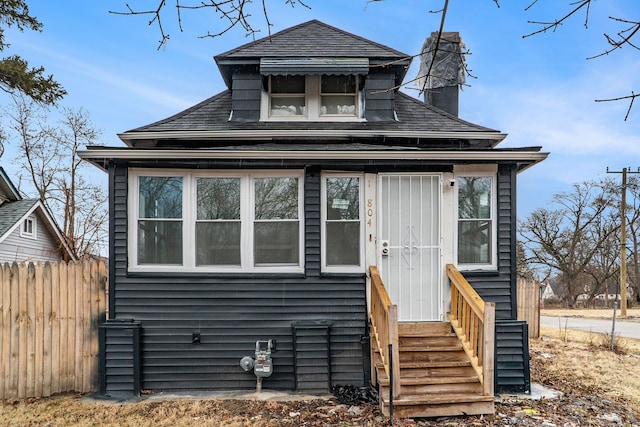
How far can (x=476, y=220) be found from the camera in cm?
624

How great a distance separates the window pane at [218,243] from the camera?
614 cm

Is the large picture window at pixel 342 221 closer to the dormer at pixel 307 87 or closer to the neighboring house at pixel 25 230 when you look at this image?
the dormer at pixel 307 87

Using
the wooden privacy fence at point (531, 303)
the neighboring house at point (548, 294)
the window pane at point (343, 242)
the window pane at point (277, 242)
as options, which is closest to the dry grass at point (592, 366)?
the wooden privacy fence at point (531, 303)

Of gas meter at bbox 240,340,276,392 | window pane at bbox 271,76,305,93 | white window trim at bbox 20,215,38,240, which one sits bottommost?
gas meter at bbox 240,340,276,392

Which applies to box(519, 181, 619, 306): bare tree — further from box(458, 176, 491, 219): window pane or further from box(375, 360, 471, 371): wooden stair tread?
box(375, 360, 471, 371): wooden stair tread

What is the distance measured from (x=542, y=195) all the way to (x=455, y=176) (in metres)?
30.7

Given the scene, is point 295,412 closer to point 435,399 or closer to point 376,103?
point 435,399

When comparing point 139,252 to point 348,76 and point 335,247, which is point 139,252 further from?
point 348,76

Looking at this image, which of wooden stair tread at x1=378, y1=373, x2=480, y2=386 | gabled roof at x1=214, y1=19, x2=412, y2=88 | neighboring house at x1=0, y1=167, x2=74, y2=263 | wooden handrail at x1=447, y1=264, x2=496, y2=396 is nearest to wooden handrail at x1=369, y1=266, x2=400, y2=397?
wooden stair tread at x1=378, y1=373, x2=480, y2=386

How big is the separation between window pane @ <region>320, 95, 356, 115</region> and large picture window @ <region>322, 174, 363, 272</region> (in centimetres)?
152

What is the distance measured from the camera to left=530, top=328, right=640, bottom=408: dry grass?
6.46 m

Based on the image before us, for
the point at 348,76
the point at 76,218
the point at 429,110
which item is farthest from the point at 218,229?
the point at 76,218

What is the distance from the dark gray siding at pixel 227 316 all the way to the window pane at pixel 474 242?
151cm

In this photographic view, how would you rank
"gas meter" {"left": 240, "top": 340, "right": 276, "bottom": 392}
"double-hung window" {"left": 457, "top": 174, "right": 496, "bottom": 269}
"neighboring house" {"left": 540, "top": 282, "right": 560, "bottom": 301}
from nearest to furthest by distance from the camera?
"gas meter" {"left": 240, "top": 340, "right": 276, "bottom": 392} → "double-hung window" {"left": 457, "top": 174, "right": 496, "bottom": 269} → "neighboring house" {"left": 540, "top": 282, "right": 560, "bottom": 301}
